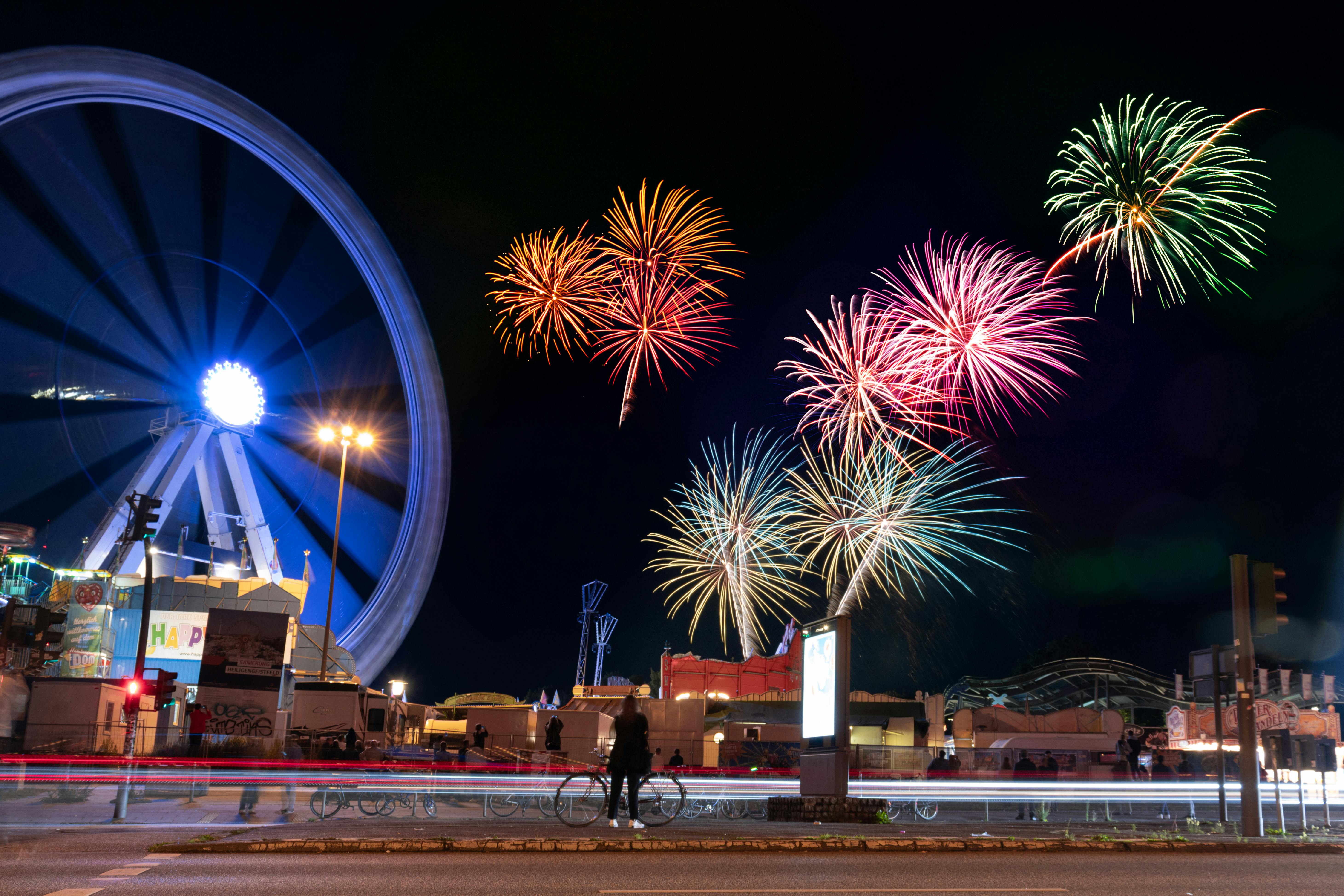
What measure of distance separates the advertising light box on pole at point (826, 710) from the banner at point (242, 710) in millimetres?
15099

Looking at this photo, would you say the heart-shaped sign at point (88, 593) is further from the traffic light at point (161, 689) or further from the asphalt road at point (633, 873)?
the asphalt road at point (633, 873)

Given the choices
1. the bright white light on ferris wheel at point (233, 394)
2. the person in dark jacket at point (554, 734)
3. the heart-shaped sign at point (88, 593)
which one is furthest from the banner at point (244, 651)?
the heart-shaped sign at point (88, 593)

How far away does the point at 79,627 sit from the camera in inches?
1699

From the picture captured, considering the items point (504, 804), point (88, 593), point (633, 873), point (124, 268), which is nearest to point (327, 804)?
point (504, 804)

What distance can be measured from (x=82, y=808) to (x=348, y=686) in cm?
1055

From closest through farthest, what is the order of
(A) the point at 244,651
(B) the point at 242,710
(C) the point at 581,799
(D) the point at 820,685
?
(C) the point at 581,799
(D) the point at 820,685
(B) the point at 242,710
(A) the point at 244,651

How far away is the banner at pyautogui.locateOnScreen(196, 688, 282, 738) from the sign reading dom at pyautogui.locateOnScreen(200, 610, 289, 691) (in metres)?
0.15

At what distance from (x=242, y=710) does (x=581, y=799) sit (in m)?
14.2

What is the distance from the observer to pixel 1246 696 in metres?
11.5

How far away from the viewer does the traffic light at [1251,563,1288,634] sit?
438 inches

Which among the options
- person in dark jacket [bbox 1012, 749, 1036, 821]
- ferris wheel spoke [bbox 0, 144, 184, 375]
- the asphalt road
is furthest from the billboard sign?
ferris wheel spoke [bbox 0, 144, 184, 375]

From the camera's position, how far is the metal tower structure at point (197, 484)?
37.5 metres

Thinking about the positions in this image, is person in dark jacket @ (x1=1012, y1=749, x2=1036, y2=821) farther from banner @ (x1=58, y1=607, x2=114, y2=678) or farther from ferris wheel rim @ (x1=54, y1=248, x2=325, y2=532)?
banner @ (x1=58, y1=607, x2=114, y2=678)

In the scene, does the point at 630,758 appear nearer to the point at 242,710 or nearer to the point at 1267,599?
the point at 1267,599
